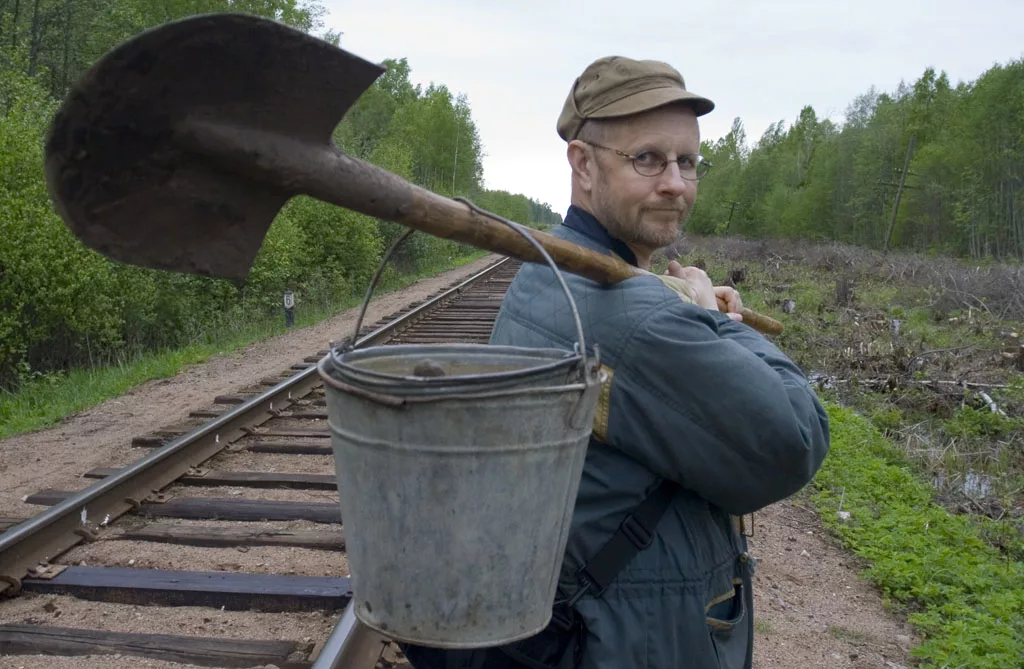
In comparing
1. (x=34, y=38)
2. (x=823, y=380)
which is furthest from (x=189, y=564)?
(x=34, y=38)

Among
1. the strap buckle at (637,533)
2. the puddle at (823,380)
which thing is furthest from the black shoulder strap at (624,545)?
the puddle at (823,380)

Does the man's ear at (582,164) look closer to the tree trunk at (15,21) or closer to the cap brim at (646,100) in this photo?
the cap brim at (646,100)

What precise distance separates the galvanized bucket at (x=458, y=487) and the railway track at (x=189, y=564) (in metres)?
1.66

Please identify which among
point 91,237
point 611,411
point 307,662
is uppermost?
point 91,237

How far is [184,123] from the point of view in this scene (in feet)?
4.22

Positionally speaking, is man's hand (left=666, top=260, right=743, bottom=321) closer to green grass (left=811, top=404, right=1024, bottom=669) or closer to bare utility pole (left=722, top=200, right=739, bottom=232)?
green grass (left=811, top=404, right=1024, bottom=669)

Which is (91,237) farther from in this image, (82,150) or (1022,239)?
(1022,239)

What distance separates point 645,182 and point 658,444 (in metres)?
0.57

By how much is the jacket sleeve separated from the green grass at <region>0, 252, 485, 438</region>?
7202mm

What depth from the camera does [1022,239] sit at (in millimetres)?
46125

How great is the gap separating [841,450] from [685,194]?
5570 millimetres

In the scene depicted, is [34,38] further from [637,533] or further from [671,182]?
[637,533]

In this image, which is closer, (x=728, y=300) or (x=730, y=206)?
(x=728, y=300)

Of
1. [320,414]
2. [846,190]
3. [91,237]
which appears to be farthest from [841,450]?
[846,190]
